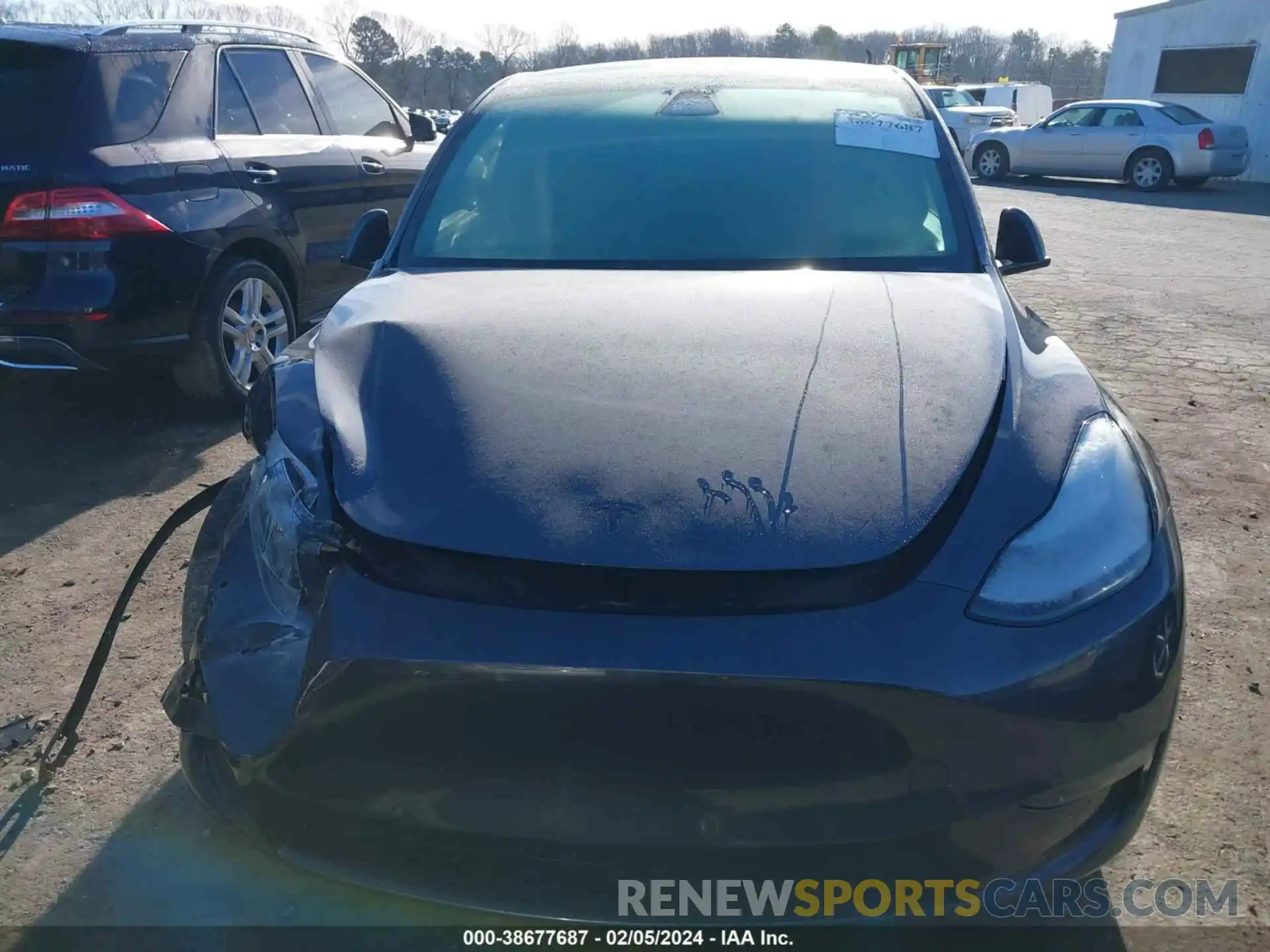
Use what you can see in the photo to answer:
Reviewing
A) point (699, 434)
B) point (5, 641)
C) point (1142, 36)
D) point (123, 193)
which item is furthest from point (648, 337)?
point (1142, 36)

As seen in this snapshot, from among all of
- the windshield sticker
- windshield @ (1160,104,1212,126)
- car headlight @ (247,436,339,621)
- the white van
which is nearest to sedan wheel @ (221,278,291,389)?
the windshield sticker

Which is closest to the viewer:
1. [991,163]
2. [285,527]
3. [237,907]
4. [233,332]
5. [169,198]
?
[285,527]

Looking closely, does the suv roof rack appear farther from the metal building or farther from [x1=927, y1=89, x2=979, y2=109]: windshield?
[x1=927, y1=89, x2=979, y2=109]: windshield

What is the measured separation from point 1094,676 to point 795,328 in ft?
3.18

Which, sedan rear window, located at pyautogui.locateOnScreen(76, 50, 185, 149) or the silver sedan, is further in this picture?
the silver sedan

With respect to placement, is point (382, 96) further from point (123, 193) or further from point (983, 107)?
point (983, 107)

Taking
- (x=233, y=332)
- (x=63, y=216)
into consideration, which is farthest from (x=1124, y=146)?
(x=63, y=216)

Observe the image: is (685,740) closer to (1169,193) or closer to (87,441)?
(87,441)

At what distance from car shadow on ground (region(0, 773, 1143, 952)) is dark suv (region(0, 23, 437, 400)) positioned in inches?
99.6

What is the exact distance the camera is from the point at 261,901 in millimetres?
2033

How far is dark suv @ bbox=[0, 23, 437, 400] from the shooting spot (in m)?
3.94

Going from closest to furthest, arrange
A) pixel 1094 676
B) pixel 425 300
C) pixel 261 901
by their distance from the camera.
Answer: pixel 1094 676
pixel 261 901
pixel 425 300

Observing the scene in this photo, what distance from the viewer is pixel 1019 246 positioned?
3.04m

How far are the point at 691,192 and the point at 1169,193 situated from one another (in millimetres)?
16506
